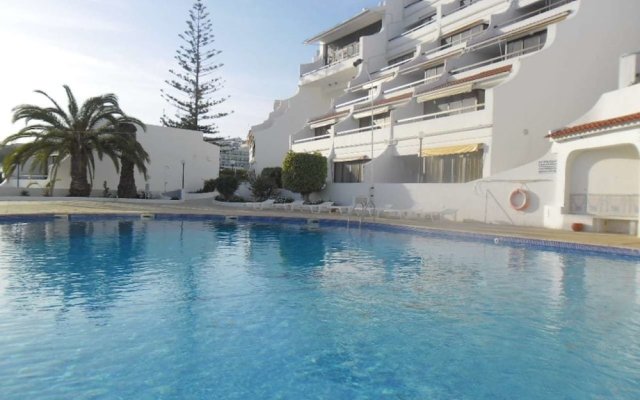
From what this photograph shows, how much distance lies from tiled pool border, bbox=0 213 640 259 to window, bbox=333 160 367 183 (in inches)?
310

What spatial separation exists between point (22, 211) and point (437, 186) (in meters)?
17.1

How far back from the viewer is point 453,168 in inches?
872

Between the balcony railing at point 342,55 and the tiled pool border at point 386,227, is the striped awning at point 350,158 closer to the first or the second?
the tiled pool border at point 386,227

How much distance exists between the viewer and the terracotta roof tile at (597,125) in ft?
44.8

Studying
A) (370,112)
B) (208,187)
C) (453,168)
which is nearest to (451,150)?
(453,168)

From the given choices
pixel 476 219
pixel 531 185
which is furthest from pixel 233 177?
pixel 531 185

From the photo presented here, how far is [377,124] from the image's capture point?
28.6 meters

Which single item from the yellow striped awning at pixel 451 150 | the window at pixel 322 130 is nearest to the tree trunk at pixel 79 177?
the window at pixel 322 130

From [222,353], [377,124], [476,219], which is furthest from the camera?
[377,124]

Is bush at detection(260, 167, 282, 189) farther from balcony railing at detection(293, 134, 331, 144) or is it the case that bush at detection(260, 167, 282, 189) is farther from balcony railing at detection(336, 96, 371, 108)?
balcony railing at detection(336, 96, 371, 108)

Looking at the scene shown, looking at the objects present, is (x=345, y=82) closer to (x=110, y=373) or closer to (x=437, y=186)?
(x=437, y=186)

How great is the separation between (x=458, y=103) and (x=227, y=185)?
47.9 feet

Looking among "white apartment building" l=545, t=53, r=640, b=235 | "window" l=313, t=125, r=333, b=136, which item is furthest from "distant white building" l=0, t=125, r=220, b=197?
"white apartment building" l=545, t=53, r=640, b=235

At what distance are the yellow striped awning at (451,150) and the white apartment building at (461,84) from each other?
0.06m
